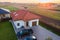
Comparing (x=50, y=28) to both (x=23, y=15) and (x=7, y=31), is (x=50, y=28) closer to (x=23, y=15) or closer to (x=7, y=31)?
(x=23, y=15)

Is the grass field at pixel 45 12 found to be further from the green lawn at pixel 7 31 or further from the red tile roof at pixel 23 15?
the green lawn at pixel 7 31

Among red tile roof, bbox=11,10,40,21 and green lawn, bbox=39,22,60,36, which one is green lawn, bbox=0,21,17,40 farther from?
green lawn, bbox=39,22,60,36

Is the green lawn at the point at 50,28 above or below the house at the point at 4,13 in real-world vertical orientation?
below

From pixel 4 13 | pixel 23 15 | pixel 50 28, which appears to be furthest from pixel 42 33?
pixel 4 13

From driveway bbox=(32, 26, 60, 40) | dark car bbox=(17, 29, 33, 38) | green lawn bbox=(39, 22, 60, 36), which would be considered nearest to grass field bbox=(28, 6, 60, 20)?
green lawn bbox=(39, 22, 60, 36)

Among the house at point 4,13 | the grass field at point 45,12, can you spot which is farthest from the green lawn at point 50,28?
the house at point 4,13
